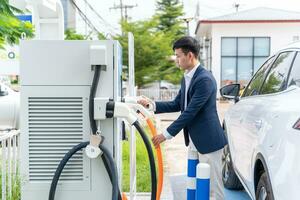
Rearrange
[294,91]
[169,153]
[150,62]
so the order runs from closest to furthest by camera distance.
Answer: [294,91] → [169,153] → [150,62]

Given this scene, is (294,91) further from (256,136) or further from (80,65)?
(80,65)

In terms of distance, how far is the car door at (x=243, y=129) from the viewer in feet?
14.0

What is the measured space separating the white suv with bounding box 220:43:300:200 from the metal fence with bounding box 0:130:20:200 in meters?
2.01

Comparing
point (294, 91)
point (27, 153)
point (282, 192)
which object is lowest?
point (282, 192)

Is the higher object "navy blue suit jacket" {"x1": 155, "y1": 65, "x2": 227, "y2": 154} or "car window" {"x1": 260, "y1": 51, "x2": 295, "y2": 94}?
"car window" {"x1": 260, "y1": 51, "x2": 295, "y2": 94}

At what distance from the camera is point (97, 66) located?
2.88 m

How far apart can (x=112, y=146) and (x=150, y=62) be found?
87.8 ft

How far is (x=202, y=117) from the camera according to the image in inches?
155

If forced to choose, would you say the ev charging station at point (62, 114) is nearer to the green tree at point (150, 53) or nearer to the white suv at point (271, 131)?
the white suv at point (271, 131)

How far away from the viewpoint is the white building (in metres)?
27.1

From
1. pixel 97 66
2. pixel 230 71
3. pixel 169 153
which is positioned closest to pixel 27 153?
pixel 97 66

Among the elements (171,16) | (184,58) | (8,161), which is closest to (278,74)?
(184,58)

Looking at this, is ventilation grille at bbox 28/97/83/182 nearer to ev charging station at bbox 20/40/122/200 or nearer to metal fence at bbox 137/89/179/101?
ev charging station at bbox 20/40/122/200

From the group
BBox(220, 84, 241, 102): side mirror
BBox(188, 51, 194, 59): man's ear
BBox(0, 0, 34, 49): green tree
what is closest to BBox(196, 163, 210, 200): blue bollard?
BBox(188, 51, 194, 59): man's ear
